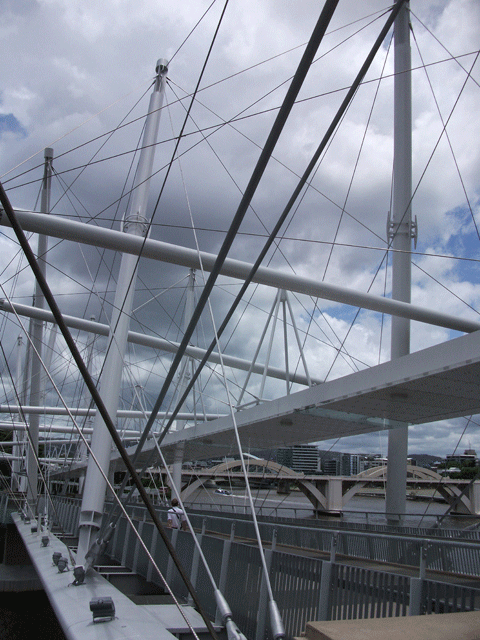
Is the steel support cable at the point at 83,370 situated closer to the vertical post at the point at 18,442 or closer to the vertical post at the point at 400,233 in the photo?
the vertical post at the point at 400,233

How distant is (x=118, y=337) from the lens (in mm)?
12727

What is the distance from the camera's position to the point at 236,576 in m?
8.09

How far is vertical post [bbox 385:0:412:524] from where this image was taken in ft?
59.3

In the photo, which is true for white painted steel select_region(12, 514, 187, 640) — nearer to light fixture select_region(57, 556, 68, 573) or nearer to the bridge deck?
light fixture select_region(57, 556, 68, 573)

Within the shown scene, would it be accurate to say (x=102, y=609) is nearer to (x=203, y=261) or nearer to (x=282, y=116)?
(x=282, y=116)

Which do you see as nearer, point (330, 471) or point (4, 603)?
point (4, 603)

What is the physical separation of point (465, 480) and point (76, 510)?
3278 centimetres

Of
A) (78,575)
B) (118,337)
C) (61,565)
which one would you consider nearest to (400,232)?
(118,337)

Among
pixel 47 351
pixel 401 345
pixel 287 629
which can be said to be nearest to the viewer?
pixel 287 629

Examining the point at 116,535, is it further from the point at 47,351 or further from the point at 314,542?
the point at 47,351

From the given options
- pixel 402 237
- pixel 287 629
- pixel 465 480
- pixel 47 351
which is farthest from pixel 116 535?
pixel 47 351

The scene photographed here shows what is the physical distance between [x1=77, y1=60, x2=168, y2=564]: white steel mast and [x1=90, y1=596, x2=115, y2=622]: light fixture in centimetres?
474

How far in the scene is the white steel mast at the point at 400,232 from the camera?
18.1 metres

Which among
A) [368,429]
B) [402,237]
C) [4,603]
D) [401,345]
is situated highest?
[402,237]
